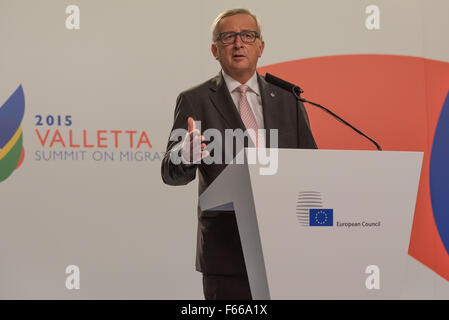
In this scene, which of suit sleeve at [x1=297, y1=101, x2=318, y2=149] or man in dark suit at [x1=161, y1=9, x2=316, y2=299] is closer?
man in dark suit at [x1=161, y1=9, x2=316, y2=299]

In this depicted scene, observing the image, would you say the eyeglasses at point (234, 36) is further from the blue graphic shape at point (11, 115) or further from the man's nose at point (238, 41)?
the blue graphic shape at point (11, 115)

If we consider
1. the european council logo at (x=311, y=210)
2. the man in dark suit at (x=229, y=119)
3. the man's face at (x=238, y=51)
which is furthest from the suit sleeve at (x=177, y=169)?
the european council logo at (x=311, y=210)

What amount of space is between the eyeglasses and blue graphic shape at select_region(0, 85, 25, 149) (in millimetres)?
1733

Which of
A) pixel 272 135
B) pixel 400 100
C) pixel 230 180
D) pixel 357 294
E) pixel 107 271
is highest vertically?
pixel 400 100

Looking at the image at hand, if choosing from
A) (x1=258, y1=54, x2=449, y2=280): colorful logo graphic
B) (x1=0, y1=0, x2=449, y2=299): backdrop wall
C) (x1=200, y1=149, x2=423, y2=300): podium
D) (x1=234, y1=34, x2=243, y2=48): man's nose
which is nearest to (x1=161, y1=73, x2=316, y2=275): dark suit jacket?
(x1=234, y1=34, x2=243, y2=48): man's nose

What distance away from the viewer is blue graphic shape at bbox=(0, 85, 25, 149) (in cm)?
298

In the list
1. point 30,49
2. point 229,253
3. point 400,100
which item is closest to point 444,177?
point 400,100

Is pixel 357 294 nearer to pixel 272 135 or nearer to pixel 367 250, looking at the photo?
pixel 367 250

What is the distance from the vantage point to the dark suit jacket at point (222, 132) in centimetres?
150

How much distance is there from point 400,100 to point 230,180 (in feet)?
7.88

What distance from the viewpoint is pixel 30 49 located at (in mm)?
3053

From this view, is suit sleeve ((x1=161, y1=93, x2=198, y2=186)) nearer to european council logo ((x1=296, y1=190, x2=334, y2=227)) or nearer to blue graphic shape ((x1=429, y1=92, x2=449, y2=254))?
european council logo ((x1=296, y1=190, x2=334, y2=227))

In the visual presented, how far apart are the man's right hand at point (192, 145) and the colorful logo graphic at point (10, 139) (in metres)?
2.06

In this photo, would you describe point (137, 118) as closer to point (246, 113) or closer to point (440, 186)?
point (246, 113)
